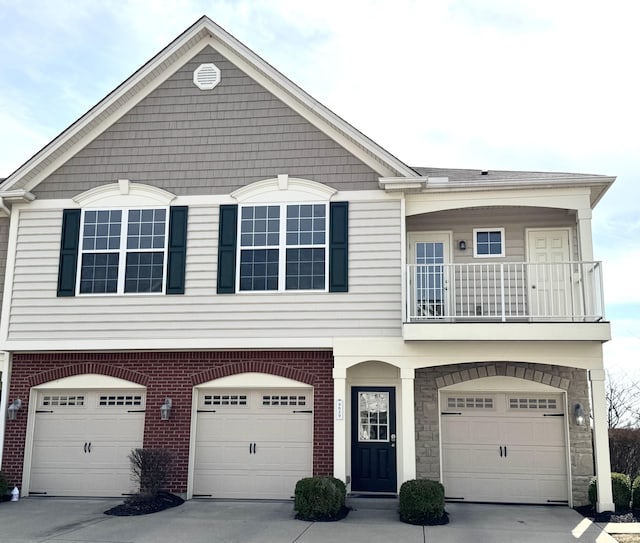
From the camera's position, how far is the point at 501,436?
12430 mm

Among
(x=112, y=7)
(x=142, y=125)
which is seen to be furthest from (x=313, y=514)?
(x=112, y=7)

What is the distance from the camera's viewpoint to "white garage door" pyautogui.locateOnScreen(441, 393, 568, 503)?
12227mm

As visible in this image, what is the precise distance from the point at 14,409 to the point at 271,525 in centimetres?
584

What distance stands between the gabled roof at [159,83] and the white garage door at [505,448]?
479 cm

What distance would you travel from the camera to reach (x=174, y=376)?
12.6 metres

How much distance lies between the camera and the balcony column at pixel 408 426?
1113 centimetres

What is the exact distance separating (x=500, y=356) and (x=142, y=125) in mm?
8184

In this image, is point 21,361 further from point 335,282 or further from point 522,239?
point 522,239

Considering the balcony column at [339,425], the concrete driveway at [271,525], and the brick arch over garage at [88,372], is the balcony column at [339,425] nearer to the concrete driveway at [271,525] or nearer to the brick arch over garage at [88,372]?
the concrete driveway at [271,525]

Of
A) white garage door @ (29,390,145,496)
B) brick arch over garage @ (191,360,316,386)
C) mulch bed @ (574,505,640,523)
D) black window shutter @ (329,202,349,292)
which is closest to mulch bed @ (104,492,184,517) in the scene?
white garage door @ (29,390,145,496)

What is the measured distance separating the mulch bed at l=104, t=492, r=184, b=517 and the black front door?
11.0 feet

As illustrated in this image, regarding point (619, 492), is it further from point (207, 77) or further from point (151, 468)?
point (207, 77)

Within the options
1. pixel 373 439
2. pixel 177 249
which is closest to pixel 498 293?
pixel 373 439

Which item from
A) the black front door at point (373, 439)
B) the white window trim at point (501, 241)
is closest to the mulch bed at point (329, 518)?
the black front door at point (373, 439)
